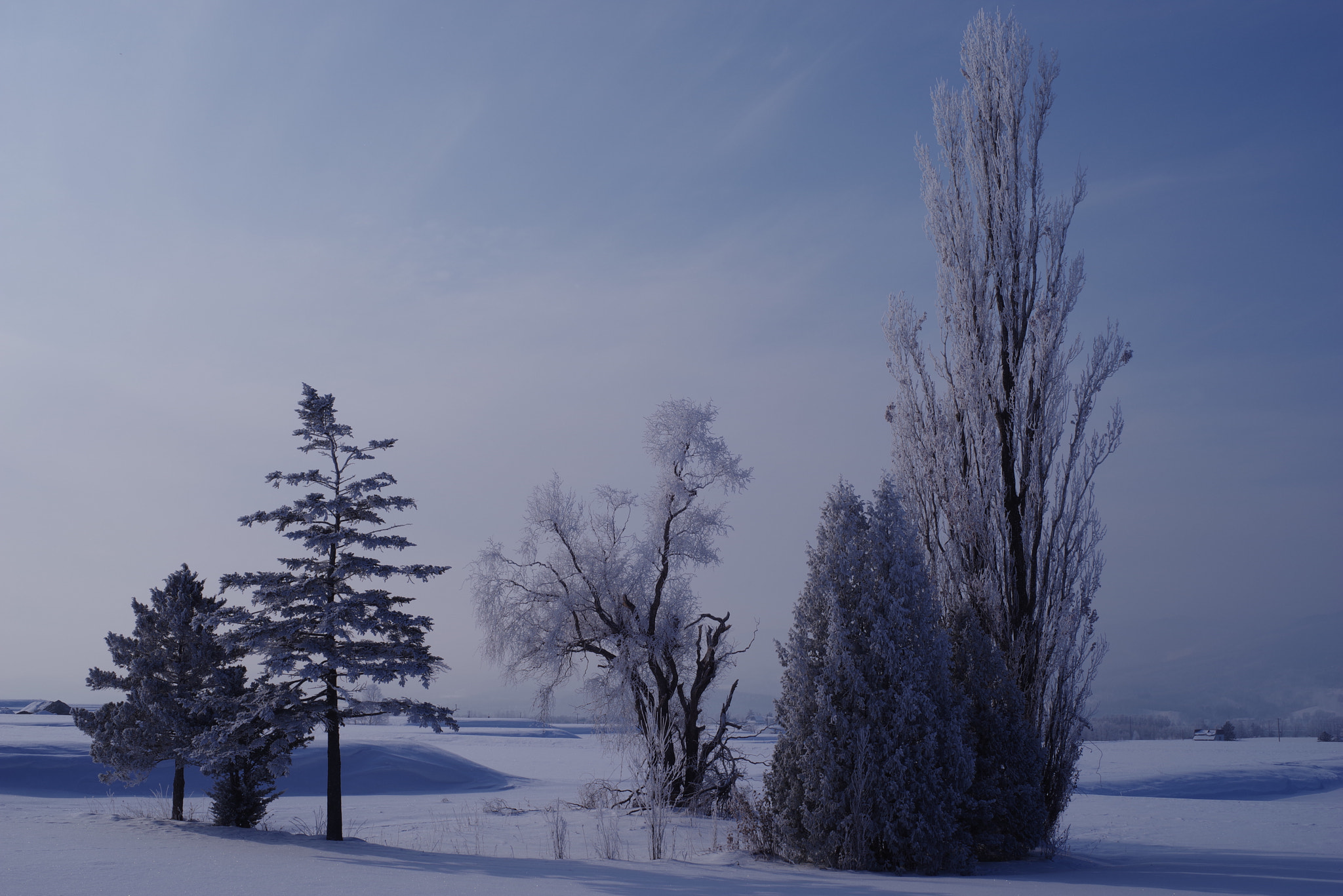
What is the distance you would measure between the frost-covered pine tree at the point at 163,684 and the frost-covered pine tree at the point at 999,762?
9300 mm

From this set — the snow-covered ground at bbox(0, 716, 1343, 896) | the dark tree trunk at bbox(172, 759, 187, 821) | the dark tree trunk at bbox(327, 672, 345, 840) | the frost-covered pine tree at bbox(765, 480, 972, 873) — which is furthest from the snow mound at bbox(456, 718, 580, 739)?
the frost-covered pine tree at bbox(765, 480, 972, 873)

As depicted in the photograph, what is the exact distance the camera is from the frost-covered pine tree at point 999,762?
9.24 m

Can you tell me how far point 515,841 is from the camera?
1103 centimetres

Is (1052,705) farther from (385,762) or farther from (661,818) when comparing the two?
(385,762)

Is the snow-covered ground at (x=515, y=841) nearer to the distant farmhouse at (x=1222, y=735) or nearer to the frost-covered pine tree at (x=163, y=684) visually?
the frost-covered pine tree at (x=163, y=684)

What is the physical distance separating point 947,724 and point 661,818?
11.0ft

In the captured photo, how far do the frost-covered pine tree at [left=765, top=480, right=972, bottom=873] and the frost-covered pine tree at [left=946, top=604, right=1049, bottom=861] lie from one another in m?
0.72

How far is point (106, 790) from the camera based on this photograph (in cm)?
1891

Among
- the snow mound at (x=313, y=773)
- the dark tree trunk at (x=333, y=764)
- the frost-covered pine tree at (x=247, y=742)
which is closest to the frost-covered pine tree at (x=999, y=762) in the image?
the dark tree trunk at (x=333, y=764)

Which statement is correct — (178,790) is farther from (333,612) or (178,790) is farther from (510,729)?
(510,729)

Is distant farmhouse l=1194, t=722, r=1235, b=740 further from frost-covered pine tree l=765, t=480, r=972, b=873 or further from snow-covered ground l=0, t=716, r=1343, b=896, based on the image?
frost-covered pine tree l=765, t=480, r=972, b=873

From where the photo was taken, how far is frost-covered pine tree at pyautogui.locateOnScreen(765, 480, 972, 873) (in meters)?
8.02

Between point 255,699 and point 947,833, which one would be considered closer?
point 947,833

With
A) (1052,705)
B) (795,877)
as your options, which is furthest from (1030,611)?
(795,877)
